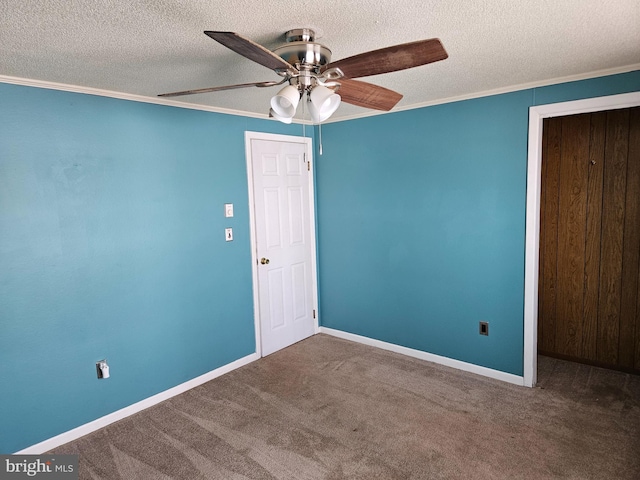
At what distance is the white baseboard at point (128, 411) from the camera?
2516 mm

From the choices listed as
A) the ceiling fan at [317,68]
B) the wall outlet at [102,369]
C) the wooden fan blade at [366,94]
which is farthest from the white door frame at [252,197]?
the ceiling fan at [317,68]

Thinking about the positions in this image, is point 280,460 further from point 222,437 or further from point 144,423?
point 144,423

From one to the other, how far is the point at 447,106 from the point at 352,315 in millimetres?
2142

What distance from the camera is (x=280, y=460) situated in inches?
93.5

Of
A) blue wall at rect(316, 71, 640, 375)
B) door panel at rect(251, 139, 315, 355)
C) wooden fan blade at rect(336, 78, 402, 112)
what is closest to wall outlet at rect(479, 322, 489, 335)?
blue wall at rect(316, 71, 640, 375)

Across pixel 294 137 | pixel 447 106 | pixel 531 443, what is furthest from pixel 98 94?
pixel 531 443

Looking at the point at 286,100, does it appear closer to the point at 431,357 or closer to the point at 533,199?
the point at 533,199

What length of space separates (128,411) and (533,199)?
324 centimetres

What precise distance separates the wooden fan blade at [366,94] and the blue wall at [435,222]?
1.24 meters

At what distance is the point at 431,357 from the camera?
142 inches

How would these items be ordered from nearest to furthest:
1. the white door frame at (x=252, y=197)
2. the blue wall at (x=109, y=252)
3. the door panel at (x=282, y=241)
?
the blue wall at (x=109, y=252), the white door frame at (x=252, y=197), the door panel at (x=282, y=241)

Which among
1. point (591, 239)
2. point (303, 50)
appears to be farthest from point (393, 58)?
point (591, 239)

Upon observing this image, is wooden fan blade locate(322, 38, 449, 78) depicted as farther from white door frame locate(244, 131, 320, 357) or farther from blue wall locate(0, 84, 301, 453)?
white door frame locate(244, 131, 320, 357)

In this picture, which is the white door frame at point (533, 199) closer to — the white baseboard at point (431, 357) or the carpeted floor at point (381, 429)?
the white baseboard at point (431, 357)
